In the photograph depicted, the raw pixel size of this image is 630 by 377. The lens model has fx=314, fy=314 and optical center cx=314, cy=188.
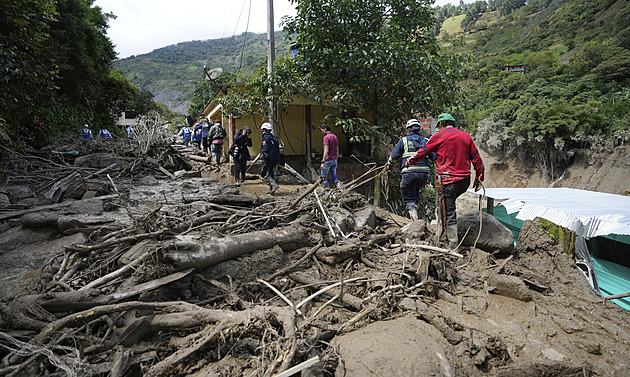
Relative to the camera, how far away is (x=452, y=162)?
177 inches

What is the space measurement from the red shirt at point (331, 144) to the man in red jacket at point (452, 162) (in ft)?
12.0

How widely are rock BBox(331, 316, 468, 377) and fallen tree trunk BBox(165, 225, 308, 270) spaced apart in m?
1.44

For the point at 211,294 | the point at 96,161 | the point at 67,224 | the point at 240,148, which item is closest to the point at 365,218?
the point at 211,294

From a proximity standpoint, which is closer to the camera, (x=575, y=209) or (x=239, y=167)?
(x=239, y=167)

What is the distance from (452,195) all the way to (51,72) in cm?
1036

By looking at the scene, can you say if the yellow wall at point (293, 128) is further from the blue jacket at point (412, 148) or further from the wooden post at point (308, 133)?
the blue jacket at point (412, 148)

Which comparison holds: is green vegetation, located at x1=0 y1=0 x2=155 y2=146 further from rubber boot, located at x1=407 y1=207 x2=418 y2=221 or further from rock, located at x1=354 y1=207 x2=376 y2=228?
rubber boot, located at x1=407 y1=207 x2=418 y2=221

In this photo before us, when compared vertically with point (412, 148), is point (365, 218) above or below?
below

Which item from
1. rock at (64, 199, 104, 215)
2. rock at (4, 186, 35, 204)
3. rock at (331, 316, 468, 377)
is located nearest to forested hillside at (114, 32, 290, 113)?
rock at (4, 186, 35, 204)

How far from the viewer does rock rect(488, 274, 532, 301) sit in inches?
143

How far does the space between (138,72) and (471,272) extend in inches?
5419

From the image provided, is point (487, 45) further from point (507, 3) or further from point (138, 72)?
point (138, 72)

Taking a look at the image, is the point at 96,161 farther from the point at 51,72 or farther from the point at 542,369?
the point at 542,369

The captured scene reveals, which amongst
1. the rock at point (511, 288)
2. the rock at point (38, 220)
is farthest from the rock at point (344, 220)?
the rock at point (38, 220)
